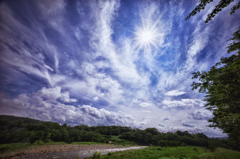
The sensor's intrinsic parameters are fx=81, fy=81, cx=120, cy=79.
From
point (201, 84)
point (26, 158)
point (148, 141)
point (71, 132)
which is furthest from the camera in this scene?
point (148, 141)

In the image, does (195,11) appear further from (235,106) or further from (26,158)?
(26,158)

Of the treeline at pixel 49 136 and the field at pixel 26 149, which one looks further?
the treeline at pixel 49 136

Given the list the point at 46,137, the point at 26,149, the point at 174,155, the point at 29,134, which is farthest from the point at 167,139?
the point at 29,134

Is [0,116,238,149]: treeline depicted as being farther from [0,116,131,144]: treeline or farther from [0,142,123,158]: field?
[0,142,123,158]: field

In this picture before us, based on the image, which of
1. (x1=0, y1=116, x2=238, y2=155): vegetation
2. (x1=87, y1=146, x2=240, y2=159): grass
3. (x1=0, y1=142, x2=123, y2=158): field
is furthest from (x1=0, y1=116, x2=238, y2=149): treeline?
(x1=87, y1=146, x2=240, y2=159): grass

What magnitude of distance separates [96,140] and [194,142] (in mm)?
88345

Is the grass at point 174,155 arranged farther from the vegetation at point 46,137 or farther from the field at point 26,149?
the field at point 26,149

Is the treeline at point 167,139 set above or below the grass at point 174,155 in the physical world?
below

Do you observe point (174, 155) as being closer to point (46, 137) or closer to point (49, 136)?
point (46, 137)

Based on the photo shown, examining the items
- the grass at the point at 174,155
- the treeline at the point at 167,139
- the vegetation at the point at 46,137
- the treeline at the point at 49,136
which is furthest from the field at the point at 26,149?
the treeline at the point at 167,139

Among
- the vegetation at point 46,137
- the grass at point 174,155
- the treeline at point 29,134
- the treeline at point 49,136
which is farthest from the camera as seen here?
the treeline at point 29,134

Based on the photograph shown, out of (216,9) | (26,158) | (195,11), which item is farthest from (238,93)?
(26,158)

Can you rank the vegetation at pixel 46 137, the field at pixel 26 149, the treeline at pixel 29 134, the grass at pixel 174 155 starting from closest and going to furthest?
the grass at pixel 174 155
the field at pixel 26 149
the vegetation at pixel 46 137
the treeline at pixel 29 134

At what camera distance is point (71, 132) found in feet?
224
